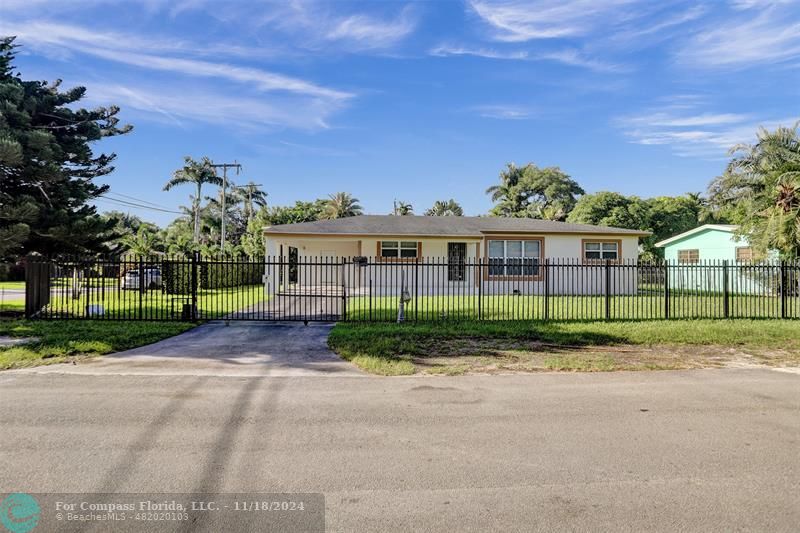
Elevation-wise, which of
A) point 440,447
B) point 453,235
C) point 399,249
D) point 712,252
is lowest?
point 440,447

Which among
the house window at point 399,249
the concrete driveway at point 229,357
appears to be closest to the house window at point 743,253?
the house window at point 399,249

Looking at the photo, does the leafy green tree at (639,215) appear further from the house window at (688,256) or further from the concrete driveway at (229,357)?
the concrete driveway at (229,357)

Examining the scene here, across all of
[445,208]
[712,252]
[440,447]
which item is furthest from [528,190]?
[440,447]

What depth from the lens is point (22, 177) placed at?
1563 centimetres

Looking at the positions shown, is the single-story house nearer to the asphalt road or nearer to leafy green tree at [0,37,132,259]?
leafy green tree at [0,37,132,259]

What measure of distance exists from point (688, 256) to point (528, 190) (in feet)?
86.0

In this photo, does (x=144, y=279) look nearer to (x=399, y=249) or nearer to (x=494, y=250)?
(x=399, y=249)

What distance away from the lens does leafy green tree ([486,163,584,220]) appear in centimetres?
5281

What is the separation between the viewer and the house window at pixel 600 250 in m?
24.1

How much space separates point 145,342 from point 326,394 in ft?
19.2

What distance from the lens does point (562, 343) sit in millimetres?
10406

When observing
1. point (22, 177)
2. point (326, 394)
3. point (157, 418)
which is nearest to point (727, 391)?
point (326, 394)

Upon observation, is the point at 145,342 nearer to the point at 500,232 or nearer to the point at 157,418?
the point at 157,418

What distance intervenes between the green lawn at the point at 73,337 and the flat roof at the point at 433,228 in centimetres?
989
